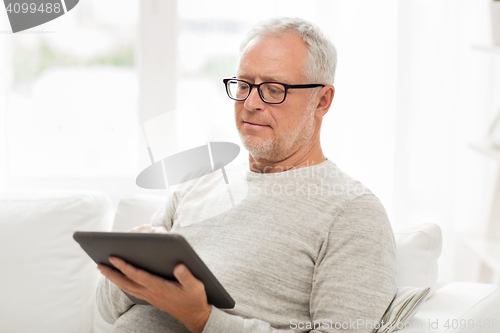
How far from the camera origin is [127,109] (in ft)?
6.66

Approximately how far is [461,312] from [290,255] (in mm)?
398

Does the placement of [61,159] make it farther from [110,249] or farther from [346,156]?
[110,249]

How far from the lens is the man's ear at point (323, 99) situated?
1.16 metres

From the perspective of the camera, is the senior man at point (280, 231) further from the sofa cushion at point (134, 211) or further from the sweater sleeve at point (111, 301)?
the sofa cushion at point (134, 211)

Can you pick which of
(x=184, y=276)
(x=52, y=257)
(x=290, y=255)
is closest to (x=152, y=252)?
(x=184, y=276)

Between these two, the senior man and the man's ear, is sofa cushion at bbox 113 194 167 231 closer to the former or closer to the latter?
the senior man

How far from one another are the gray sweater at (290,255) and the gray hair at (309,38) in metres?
0.23

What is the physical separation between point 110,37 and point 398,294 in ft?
5.40

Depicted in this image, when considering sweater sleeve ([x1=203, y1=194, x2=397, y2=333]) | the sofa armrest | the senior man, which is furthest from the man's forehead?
the sofa armrest

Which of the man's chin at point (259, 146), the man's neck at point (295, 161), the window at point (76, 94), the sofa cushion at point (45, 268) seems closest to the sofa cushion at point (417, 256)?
the man's neck at point (295, 161)

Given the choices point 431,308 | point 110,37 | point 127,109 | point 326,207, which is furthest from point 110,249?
point 110,37

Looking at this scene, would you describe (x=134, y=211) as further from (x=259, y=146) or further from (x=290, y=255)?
(x=290, y=255)

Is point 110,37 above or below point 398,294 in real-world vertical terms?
above

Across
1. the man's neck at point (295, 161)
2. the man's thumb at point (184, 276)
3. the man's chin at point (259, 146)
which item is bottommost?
the man's thumb at point (184, 276)
